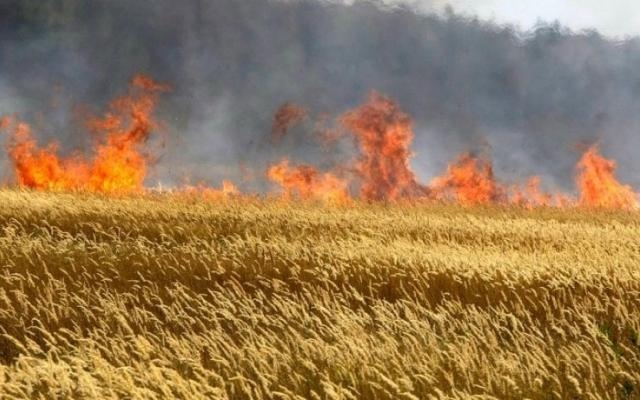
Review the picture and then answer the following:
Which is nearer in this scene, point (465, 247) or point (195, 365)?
point (195, 365)

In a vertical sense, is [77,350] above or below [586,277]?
below

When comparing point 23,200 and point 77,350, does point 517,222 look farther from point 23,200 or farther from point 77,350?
point 77,350

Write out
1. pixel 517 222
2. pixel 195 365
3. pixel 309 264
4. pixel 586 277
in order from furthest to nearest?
1. pixel 517 222
2. pixel 309 264
3. pixel 586 277
4. pixel 195 365

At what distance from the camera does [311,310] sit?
7648 mm

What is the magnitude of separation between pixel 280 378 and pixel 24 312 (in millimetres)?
3402

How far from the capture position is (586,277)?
29.8 feet

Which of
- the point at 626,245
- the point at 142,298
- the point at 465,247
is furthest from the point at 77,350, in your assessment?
the point at 626,245

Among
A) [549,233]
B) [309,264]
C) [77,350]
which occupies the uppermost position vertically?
[549,233]

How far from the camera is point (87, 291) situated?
7945 mm

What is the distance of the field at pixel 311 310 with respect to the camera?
4703mm

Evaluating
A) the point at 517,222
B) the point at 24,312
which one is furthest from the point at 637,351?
the point at 517,222

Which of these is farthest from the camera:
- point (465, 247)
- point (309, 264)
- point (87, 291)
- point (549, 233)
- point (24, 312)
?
point (549, 233)

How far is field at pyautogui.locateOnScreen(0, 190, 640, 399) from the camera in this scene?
4.70 m

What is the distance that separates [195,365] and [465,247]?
845cm
